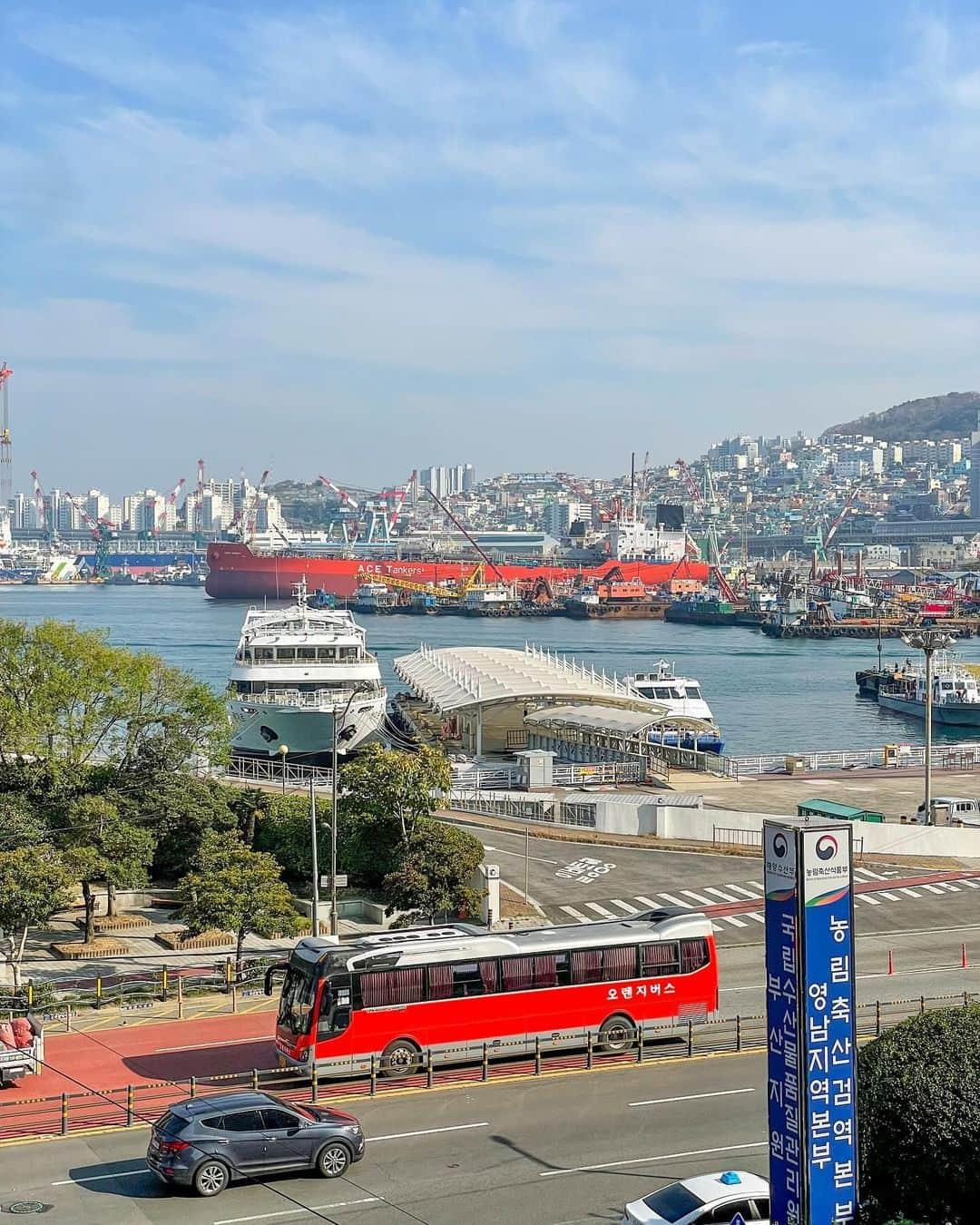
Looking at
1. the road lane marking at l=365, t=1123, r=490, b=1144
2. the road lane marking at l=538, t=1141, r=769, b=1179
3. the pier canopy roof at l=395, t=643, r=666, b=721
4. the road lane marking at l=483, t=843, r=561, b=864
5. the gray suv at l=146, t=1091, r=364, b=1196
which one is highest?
the pier canopy roof at l=395, t=643, r=666, b=721

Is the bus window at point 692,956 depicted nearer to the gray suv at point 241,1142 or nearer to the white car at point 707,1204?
the gray suv at point 241,1142

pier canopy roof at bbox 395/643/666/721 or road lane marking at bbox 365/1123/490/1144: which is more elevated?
pier canopy roof at bbox 395/643/666/721

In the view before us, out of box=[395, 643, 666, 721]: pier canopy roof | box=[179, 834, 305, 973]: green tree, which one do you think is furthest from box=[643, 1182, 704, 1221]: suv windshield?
box=[395, 643, 666, 721]: pier canopy roof

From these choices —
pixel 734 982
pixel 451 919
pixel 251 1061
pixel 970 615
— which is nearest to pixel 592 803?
pixel 451 919

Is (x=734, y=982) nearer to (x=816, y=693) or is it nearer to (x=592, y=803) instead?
(x=592, y=803)

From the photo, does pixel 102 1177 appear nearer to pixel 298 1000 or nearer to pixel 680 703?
pixel 298 1000

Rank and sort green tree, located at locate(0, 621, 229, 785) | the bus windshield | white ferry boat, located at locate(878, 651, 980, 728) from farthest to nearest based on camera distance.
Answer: white ferry boat, located at locate(878, 651, 980, 728) → green tree, located at locate(0, 621, 229, 785) → the bus windshield

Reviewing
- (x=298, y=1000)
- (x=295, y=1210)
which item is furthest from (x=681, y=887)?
(x=295, y=1210)

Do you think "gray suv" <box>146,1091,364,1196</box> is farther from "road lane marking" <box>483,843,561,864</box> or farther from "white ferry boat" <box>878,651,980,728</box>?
"white ferry boat" <box>878,651,980,728</box>

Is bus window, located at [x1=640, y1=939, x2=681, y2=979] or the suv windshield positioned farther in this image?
bus window, located at [x1=640, y1=939, x2=681, y2=979]
